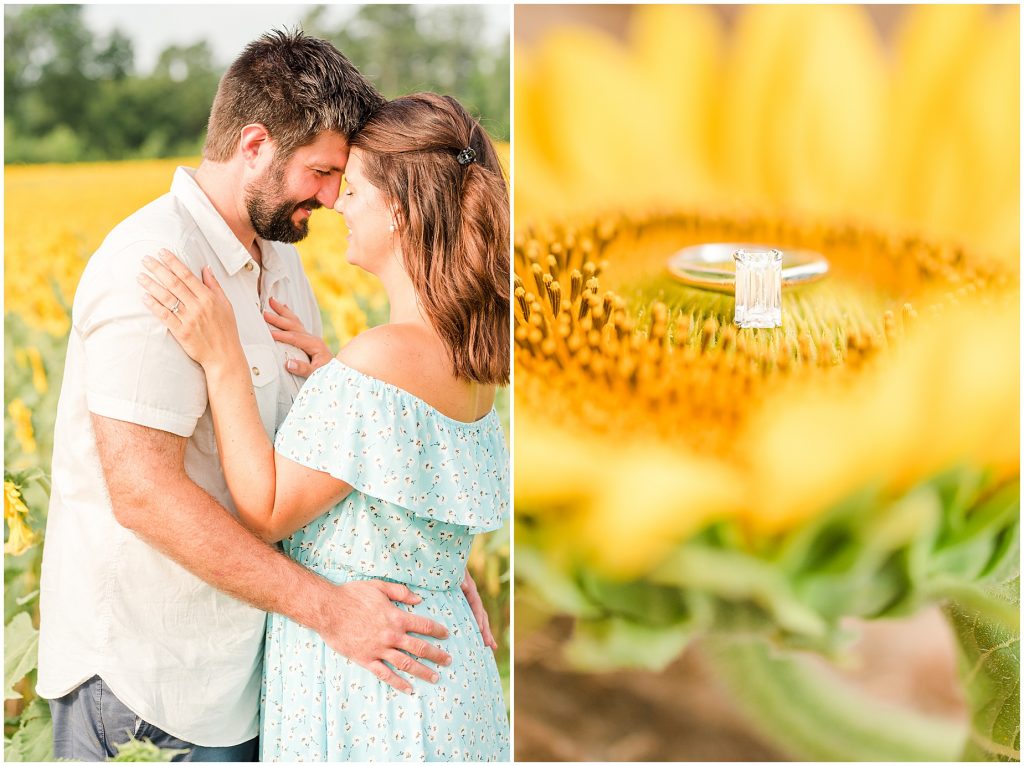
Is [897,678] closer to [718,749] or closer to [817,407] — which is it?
[718,749]

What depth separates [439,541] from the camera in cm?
169

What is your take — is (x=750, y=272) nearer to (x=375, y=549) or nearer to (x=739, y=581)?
(x=739, y=581)

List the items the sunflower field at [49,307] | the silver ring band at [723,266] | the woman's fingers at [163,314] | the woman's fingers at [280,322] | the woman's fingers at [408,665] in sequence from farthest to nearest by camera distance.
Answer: the sunflower field at [49,307] < the woman's fingers at [280,322] < the silver ring band at [723,266] < the woman's fingers at [408,665] < the woman's fingers at [163,314]

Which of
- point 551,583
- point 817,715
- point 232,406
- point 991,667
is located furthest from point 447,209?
point 991,667

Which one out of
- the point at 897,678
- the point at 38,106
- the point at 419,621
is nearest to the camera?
the point at 419,621

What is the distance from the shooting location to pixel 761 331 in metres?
1.71

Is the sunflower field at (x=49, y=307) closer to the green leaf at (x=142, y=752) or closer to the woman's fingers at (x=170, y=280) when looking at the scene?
the green leaf at (x=142, y=752)

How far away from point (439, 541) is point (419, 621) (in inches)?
5.4

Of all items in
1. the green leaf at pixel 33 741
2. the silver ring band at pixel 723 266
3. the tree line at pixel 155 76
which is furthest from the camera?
the tree line at pixel 155 76

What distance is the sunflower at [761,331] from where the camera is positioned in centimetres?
171

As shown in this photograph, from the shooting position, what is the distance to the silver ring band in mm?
1719

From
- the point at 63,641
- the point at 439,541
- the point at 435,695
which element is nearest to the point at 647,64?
the point at 439,541

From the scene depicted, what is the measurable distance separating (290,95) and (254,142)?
104 mm

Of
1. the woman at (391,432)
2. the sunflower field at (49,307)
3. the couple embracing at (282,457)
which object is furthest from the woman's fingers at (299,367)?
the sunflower field at (49,307)
